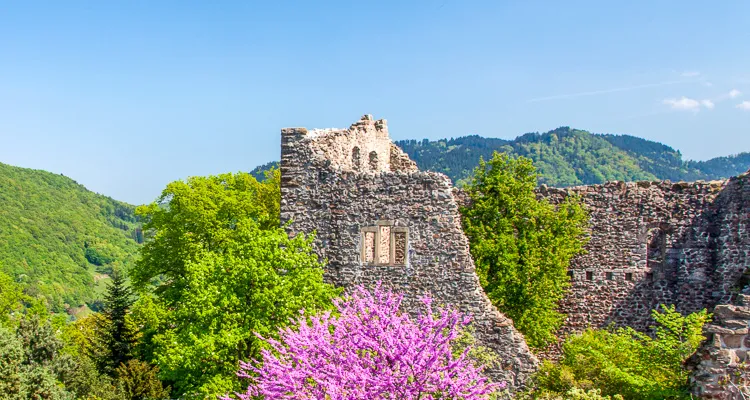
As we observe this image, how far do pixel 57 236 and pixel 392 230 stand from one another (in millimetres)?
92401

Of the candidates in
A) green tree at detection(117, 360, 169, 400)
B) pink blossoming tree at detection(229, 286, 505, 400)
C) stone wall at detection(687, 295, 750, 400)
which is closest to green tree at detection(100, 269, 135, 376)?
green tree at detection(117, 360, 169, 400)

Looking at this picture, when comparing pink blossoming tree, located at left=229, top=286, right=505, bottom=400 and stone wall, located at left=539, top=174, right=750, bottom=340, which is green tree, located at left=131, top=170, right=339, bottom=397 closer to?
pink blossoming tree, located at left=229, top=286, right=505, bottom=400

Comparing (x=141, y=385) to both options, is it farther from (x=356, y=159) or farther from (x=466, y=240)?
(x=466, y=240)

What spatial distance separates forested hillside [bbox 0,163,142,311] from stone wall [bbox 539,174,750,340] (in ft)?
223

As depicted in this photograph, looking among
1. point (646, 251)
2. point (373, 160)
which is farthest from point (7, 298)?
point (646, 251)

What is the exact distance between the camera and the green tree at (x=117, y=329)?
1270 inches

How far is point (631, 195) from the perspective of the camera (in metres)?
18.9

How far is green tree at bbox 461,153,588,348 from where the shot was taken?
721 inches

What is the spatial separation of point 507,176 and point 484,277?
2545mm

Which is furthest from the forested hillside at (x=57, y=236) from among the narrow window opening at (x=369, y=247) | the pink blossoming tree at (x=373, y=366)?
the pink blossoming tree at (x=373, y=366)

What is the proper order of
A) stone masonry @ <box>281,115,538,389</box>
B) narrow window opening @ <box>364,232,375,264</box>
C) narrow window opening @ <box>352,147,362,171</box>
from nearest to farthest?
stone masonry @ <box>281,115,538,389</box> < narrow window opening @ <box>364,232,375,264</box> < narrow window opening @ <box>352,147,362,171</box>

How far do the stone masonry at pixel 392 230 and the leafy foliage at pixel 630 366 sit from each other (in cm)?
75

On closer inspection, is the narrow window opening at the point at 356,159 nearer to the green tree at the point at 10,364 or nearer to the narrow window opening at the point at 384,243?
the narrow window opening at the point at 384,243

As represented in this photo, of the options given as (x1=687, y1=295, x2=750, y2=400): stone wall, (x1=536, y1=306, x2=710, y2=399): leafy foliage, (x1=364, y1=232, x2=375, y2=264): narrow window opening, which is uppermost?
(x1=364, y1=232, x2=375, y2=264): narrow window opening
